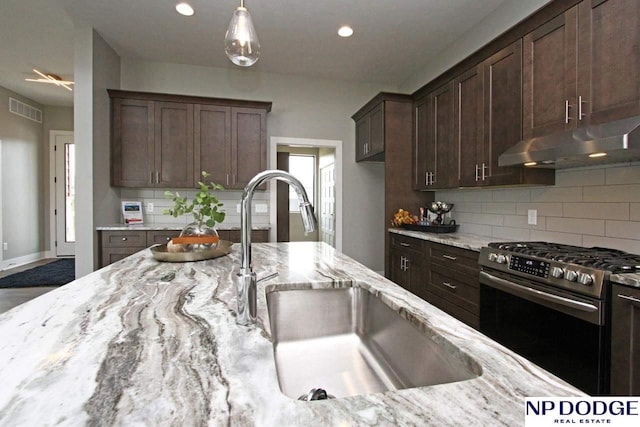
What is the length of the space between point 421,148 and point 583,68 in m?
1.80

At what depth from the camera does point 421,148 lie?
364cm

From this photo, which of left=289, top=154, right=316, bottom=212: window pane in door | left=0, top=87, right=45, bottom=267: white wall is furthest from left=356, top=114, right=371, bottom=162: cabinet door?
left=0, top=87, right=45, bottom=267: white wall

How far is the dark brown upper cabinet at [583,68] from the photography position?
5.51 feet

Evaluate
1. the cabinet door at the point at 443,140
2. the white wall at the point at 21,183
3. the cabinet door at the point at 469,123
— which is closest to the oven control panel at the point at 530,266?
the cabinet door at the point at 469,123

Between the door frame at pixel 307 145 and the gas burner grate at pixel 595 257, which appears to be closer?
the gas burner grate at pixel 595 257

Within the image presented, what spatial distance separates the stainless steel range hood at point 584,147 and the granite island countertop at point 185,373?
142cm

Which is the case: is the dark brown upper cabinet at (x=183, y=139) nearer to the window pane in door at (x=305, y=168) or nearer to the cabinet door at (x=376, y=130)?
the cabinet door at (x=376, y=130)

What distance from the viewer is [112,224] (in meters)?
3.72

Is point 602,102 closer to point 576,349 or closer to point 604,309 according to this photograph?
point 604,309

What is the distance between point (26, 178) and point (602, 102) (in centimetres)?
788

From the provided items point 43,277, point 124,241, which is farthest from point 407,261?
point 43,277

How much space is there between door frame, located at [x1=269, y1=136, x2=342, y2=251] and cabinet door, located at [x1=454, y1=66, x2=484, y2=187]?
188cm

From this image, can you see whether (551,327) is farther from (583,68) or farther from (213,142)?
(213,142)

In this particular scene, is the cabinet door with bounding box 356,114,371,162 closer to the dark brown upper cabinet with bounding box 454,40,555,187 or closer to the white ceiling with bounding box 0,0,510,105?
the white ceiling with bounding box 0,0,510,105
